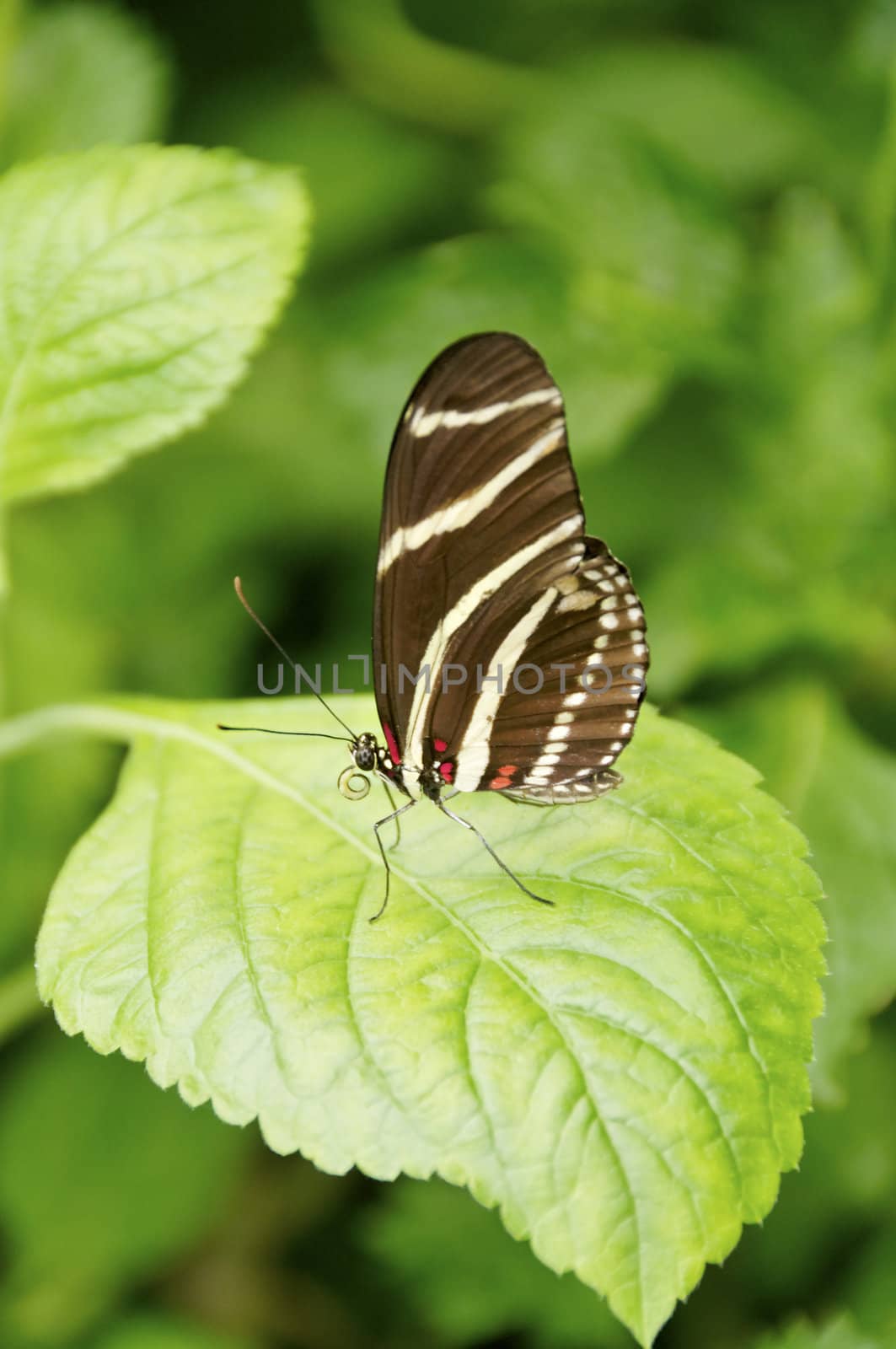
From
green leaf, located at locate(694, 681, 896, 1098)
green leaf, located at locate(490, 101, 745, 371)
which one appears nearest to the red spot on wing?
green leaf, located at locate(694, 681, 896, 1098)

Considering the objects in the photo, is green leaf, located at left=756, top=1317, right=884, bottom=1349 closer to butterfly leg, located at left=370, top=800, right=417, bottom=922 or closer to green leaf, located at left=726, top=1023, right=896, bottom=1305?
green leaf, located at left=726, top=1023, right=896, bottom=1305

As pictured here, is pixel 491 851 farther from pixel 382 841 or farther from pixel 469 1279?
pixel 469 1279

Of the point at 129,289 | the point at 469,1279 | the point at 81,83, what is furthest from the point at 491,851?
the point at 81,83

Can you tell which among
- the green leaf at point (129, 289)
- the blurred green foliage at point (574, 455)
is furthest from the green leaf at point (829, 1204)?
the green leaf at point (129, 289)

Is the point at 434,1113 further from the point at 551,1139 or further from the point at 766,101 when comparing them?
the point at 766,101

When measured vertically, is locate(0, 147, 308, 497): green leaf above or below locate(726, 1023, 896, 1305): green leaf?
above
